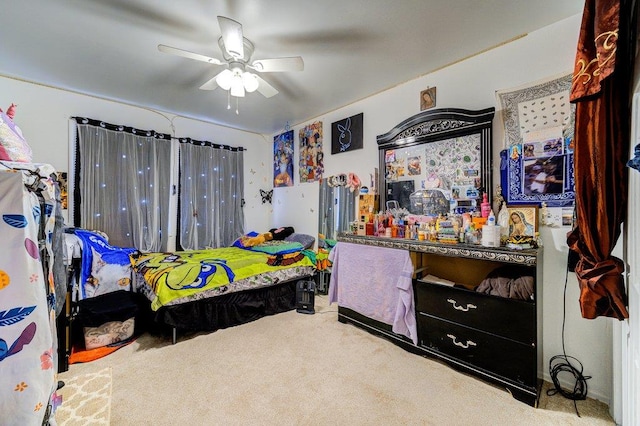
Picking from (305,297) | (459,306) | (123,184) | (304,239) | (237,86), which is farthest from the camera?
(304,239)

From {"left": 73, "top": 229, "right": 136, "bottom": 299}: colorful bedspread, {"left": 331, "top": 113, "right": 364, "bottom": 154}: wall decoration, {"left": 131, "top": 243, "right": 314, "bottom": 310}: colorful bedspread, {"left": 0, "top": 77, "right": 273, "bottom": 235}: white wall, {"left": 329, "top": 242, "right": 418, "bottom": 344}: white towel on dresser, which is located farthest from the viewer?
{"left": 331, "top": 113, "right": 364, "bottom": 154}: wall decoration

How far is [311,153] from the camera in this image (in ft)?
13.2

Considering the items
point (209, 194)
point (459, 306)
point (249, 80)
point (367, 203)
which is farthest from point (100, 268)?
point (459, 306)

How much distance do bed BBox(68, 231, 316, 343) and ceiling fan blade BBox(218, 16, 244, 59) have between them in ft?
6.39

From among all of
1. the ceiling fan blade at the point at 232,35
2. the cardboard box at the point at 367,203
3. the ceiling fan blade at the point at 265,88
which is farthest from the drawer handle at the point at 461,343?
the ceiling fan blade at the point at 232,35

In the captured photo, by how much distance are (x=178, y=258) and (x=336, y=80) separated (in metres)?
2.65

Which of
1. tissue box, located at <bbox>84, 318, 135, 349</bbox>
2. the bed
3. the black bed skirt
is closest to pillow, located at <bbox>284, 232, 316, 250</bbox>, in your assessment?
the bed

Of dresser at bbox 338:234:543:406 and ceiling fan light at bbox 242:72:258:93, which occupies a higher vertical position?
ceiling fan light at bbox 242:72:258:93

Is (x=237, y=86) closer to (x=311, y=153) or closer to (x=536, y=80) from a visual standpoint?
(x=311, y=153)

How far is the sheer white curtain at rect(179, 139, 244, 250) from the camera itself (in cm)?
393

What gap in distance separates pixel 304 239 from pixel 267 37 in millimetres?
2625

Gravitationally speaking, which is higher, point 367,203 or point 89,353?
point 367,203

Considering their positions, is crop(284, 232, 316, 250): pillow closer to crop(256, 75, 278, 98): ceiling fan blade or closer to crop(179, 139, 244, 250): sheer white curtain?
crop(179, 139, 244, 250): sheer white curtain

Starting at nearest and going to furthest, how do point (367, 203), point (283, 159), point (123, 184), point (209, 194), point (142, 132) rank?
point (367, 203) → point (123, 184) → point (142, 132) → point (209, 194) → point (283, 159)
